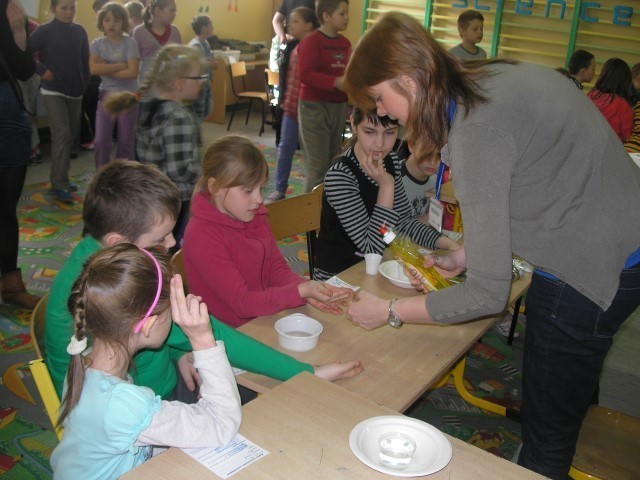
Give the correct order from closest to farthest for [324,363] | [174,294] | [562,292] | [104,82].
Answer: [174,294]
[562,292]
[324,363]
[104,82]

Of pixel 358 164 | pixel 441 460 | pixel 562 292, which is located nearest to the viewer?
pixel 441 460

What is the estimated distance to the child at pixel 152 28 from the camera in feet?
18.6

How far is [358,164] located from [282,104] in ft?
10.4

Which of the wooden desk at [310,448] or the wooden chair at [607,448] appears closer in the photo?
the wooden desk at [310,448]

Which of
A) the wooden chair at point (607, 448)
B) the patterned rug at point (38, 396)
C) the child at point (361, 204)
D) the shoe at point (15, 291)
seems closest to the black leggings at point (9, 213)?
the shoe at point (15, 291)

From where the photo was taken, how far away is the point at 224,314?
6.70 feet

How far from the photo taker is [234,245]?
80.6 inches

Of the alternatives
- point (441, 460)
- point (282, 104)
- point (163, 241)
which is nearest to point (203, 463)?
point (441, 460)

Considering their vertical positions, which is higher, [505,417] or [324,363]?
[324,363]

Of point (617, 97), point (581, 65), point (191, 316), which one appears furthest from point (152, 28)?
point (191, 316)

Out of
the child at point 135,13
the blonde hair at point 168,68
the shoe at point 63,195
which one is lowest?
the shoe at point 63,195

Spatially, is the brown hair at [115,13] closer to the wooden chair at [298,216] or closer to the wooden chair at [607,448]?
the wooden chair at [298,216]

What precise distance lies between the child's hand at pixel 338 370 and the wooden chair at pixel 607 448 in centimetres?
64

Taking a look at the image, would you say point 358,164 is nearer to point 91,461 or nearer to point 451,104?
point 451,104
